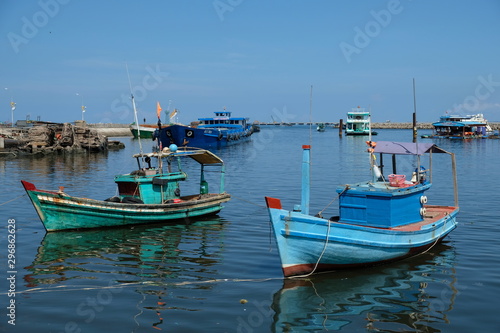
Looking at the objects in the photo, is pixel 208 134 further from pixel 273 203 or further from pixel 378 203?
pixel 273 203

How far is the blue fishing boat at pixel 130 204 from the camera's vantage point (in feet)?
56.6

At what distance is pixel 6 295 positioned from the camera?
1158cm

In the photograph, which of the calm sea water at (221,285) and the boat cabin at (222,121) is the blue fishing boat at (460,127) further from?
the calm sea water at (221,285)

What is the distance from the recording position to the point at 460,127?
94.0m

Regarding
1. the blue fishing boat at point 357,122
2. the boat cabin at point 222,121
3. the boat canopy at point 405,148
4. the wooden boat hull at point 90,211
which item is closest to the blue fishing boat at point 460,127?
the blue fishing boat at point 357,122

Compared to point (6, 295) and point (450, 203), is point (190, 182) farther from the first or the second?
point (6, 295)

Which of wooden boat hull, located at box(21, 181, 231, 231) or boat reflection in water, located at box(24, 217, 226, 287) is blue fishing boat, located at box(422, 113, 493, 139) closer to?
wooden boat hull, located at box(21, 181, 231, 231)

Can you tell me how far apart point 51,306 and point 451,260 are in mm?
10825

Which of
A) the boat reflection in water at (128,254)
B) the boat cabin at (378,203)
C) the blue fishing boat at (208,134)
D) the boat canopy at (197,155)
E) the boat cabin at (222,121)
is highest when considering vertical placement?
the boat cabin at (222,121)

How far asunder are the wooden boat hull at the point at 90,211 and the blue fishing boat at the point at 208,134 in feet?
132

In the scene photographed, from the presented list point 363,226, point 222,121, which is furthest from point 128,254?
point 222,121

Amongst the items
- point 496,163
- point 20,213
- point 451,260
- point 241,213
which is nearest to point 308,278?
point 451,260

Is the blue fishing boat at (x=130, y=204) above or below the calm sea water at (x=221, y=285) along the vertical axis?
above

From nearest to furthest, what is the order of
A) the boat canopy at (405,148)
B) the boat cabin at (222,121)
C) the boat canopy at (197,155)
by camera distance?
the boat canopy at (405,148), the boat canopy at (197,155), the boat cabin at (222,121)
